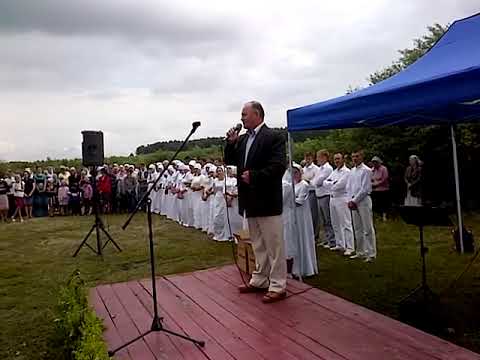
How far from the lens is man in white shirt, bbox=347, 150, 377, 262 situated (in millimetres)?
7215

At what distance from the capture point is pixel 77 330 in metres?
3.62

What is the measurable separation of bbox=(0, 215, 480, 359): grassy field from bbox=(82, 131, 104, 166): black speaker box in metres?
1.69

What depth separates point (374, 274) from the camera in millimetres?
6410

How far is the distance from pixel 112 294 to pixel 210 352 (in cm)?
214

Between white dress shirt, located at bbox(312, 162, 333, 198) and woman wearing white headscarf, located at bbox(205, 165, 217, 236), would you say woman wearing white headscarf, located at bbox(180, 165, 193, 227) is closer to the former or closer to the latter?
woman wearing white headscarf, located at bbox(205, 165, 217, 236)

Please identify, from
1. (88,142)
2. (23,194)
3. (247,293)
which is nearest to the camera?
(247,293)

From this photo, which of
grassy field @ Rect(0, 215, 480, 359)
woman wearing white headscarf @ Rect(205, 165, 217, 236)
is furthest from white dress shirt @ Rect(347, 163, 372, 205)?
woman wearing white headscarf @ Rect(205, 165, 217, 236)

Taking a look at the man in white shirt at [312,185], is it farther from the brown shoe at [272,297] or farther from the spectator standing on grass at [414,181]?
the brown shoe at [272,297]

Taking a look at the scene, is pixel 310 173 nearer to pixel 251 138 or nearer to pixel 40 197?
pixel 251 138

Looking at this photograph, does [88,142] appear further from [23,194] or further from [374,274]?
[23,194]

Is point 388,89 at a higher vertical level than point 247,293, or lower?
higher

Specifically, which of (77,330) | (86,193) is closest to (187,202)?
(86,193)

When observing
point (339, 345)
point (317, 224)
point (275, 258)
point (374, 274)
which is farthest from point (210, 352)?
point (317, 224)

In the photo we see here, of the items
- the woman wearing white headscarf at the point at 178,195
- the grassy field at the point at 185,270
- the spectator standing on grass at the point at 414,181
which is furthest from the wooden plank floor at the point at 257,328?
the woman wearing white headscarf at the point at 178,195
